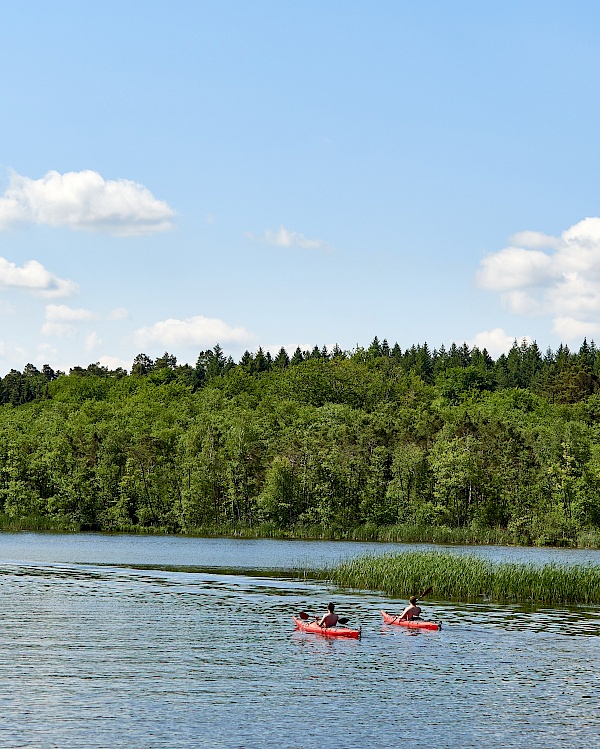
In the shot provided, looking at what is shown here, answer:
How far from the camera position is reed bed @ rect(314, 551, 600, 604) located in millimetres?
53906

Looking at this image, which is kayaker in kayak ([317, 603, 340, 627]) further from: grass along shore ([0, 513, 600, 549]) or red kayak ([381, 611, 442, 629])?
grass along shore ([0, 513, 600, 549])

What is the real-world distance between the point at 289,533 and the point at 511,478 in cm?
2574

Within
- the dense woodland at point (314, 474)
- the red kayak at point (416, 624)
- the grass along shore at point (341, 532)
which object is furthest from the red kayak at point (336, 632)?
the dense woodland at point (314, 474)

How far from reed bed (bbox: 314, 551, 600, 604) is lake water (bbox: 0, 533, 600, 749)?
101 inches

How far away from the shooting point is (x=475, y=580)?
182 feet

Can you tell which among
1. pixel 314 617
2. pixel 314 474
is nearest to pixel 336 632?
pixel 314 617

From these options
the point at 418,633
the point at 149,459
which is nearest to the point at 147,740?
the point at 418,633

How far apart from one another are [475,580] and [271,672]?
22699 mm

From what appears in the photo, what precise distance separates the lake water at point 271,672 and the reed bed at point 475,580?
2.56 metres

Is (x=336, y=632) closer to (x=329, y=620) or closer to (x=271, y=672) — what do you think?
(x=329, y=620)

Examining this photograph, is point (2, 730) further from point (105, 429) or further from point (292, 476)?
point (105, 429)

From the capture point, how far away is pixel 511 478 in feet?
388

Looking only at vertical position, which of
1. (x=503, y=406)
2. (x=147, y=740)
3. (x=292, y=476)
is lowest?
(x=147, y=740)

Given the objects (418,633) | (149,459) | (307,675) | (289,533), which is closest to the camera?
(307,675)
